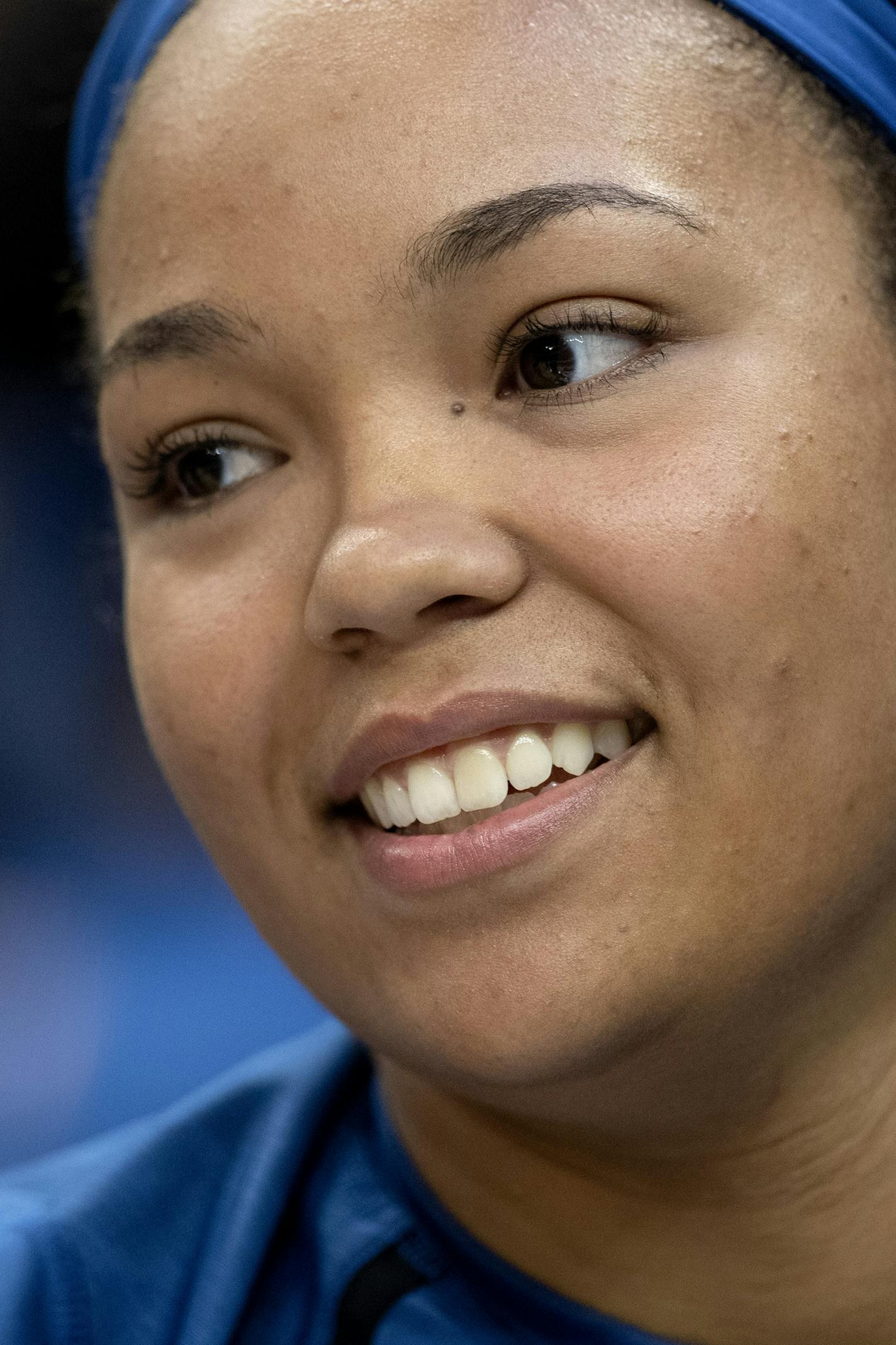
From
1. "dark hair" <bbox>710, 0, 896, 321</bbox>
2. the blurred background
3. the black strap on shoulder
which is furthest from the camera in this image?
the blurred background

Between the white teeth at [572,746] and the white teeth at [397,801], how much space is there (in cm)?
14

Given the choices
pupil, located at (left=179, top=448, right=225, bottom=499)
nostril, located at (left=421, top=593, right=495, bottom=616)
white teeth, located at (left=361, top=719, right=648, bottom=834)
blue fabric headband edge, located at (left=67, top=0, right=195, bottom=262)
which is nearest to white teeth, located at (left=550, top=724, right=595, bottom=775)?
white teeth, located at (left=361, top=719, right=648, bottom=834)

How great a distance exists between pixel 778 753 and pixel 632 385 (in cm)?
30

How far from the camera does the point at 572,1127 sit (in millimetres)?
1256

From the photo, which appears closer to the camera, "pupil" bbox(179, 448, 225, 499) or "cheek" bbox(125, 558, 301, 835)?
"cheek" bbox(125, 558, 301, 835)

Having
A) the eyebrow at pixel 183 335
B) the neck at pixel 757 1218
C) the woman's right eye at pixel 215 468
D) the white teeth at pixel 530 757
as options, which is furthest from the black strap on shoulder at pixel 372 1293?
the eyebrow at pixel 183 335

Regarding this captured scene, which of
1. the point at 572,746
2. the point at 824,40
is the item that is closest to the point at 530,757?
the point at 572,746

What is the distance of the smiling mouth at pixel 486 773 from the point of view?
3.68 ft

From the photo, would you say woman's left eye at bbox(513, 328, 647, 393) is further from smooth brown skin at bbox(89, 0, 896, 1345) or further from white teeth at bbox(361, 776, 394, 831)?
white teeth at bbox(361, 776, 394, 831)

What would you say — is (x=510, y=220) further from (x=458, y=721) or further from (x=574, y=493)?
(x=458, y=721)

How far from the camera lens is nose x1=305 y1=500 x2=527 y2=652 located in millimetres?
1046

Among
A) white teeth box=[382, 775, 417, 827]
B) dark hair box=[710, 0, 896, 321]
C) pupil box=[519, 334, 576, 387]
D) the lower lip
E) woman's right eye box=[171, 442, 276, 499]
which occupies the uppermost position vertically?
dark hair box=[710, 0, 896, 321]

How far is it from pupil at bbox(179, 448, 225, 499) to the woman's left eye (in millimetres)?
371

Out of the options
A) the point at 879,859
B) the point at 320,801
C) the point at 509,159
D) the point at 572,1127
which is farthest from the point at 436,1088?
the point at 509,159
